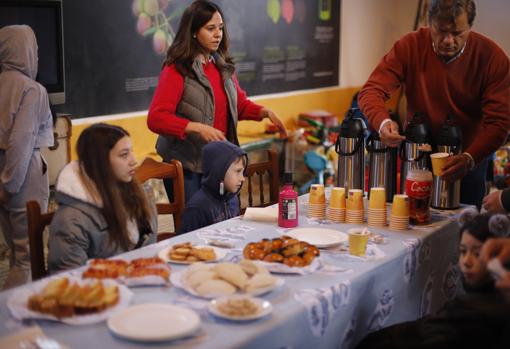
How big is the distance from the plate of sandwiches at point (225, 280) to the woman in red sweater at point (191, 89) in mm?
1260

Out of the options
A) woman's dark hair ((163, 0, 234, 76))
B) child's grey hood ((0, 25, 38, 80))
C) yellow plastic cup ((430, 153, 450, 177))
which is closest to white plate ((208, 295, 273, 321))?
yellow plastic cup ((430, 153, 450, 177))

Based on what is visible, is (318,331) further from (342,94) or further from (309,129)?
(342,94)

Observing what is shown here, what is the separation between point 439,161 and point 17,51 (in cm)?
196

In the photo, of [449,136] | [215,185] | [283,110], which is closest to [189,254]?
[215,185]

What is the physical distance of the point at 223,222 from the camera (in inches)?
100

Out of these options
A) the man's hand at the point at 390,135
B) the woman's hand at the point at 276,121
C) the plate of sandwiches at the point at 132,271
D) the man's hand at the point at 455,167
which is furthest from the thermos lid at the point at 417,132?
the plate of sandwiches at the point at 132,271

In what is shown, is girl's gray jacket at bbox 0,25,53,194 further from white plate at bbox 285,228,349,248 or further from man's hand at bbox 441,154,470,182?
man's hand at bbox 441,154,470,182

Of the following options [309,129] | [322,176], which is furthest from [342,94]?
[322,176]

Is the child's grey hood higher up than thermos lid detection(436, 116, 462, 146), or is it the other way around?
the child's grey hood

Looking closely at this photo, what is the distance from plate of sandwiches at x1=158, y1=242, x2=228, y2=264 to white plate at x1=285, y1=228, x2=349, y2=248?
0.31 meters

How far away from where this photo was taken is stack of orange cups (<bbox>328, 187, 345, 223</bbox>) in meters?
2.60

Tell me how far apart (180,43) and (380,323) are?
5.33ft

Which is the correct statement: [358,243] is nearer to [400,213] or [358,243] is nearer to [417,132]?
[400,213]

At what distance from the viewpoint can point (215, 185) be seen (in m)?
2.65
